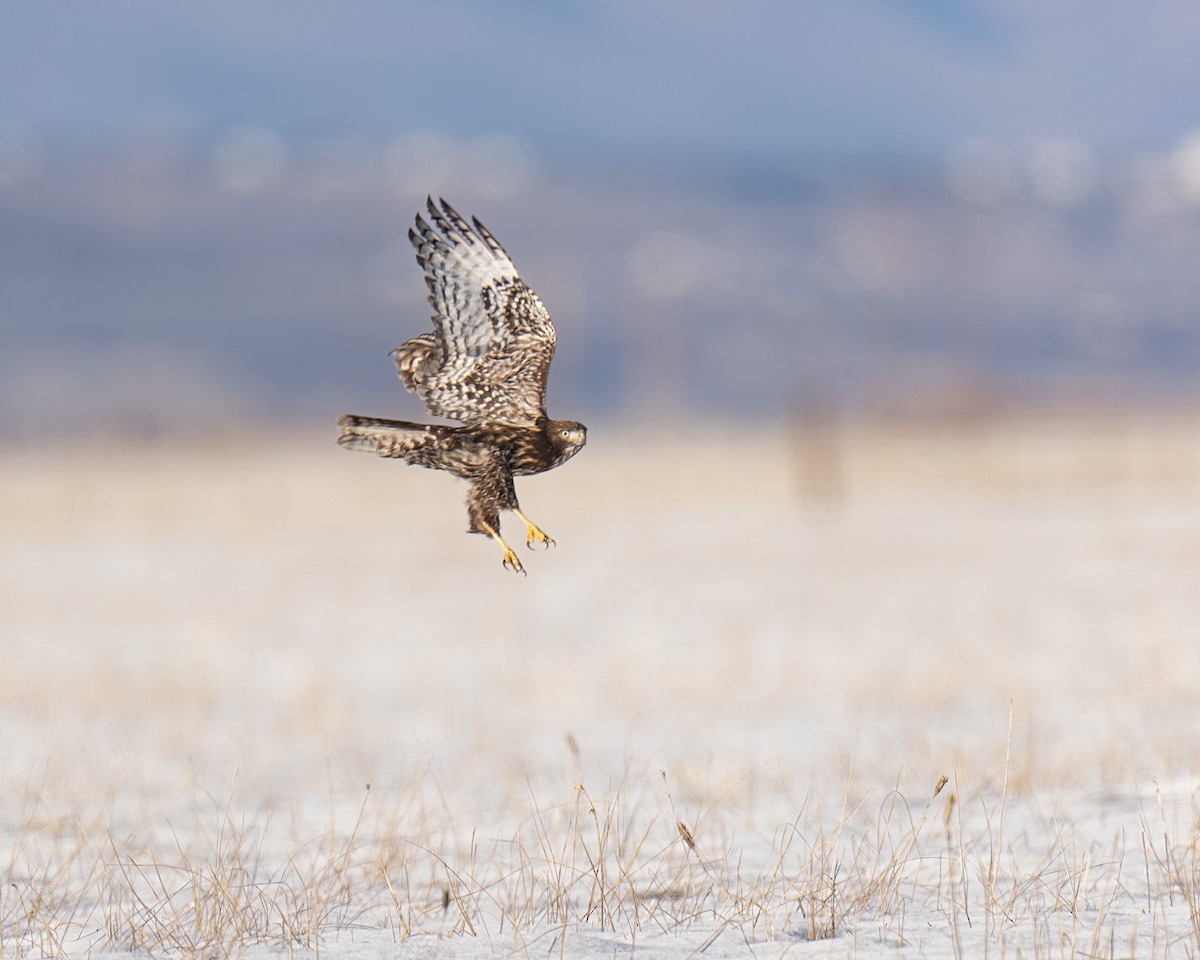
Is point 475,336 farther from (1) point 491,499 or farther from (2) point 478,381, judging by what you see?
(1) point 491,499

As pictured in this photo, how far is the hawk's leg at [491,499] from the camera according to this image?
2.83 m

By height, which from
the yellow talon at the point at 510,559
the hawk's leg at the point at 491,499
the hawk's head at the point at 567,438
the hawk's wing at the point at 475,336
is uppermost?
the hawk's wing at the point at 475,336

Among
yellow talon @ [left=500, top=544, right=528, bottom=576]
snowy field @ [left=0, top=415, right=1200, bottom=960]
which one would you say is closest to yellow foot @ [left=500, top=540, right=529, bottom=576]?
yellow talon @ [left=500, top=544, right=528, bottom=576]

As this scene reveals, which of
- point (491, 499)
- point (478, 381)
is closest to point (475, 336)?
point (478, 381)

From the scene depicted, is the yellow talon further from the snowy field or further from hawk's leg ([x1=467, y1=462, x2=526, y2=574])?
the snowy field

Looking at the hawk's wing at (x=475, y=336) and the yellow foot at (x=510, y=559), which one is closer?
the yellow foot at (x=510, y=559)

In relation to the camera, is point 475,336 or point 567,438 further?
point 475,336

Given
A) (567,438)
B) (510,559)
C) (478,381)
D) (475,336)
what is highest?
(475,336)

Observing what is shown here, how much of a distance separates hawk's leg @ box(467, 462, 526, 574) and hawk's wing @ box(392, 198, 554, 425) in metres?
0.15

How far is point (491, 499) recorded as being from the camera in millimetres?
2857

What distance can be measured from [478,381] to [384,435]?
251mm

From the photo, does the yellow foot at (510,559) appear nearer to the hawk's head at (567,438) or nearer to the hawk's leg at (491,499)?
the hawk's leg at (491,499)

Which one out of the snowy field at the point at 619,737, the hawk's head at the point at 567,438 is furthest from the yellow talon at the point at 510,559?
the snowy field at the point at 619,737

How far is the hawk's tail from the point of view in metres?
2.92
